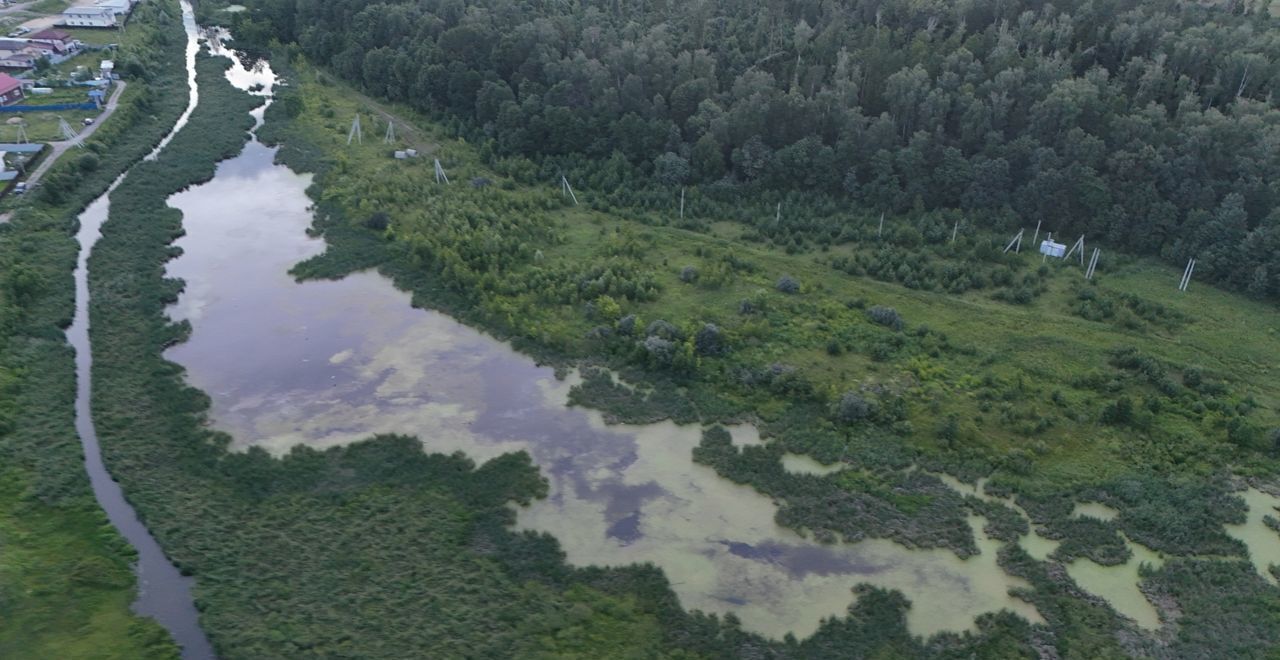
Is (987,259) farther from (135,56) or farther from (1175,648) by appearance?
(135,56)

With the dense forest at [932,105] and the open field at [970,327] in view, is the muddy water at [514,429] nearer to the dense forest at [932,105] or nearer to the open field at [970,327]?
the open field at [970,327]

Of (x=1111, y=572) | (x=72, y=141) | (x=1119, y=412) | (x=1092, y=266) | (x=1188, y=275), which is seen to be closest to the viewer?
(x=1111, y=572)

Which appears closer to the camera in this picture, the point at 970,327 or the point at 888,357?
the point at 888,357

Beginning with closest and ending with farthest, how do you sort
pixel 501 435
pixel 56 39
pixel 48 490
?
pixel 48 490
pixel 501 435
pixel 56 39

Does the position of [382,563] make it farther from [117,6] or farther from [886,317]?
[117,6]

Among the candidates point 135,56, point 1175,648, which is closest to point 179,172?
point 135,56

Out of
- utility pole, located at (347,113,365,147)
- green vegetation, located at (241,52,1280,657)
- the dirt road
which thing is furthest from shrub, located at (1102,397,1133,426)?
the dirt road

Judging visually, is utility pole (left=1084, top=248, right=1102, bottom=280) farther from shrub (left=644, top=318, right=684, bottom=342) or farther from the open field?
shrub (left=644, top=318, right=684, bottom=342)

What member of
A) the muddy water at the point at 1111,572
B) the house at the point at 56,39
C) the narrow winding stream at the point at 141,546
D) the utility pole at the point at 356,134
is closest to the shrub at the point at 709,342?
the muddy water at the point at 1111,572

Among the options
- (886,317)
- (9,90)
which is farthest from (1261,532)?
(9,90)
